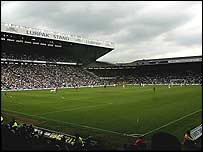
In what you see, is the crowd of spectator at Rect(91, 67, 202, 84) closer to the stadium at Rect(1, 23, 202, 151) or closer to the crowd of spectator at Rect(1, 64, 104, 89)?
the stadium at Rect(1, 23, 202, 151)

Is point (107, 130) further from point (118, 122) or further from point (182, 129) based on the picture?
point (182, 129)

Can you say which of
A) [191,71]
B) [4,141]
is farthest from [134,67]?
[4,141]

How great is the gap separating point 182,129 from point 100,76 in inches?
2766

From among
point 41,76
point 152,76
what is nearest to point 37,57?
point 41,76

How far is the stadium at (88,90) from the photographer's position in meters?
16.0

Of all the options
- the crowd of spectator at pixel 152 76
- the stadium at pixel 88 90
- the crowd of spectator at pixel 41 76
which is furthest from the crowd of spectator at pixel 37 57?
the crowd of spectator at pixel 152 76

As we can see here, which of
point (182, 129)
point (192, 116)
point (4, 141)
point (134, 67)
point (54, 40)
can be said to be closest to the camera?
point (4, 141)

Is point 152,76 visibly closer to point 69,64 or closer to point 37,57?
point 69,64

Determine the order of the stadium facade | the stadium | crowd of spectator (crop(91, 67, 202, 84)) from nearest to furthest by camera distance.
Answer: the stadium, the stadium facade, crowd of spectator (crop(91, 67, 202, 84))

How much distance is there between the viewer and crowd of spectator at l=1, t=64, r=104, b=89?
179 ft

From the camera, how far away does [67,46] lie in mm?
71812

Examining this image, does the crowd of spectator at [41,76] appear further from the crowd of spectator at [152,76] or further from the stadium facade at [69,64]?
the crowd of spectator at [152,76]

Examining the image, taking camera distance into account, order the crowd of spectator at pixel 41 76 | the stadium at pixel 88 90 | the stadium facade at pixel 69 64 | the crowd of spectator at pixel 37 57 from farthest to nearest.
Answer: the crowd of spectator at pixel 37 57
the stadium facade at pixel 69 64
the crowd of spectator at pixel 41 76
the stadium at pixel 88 90

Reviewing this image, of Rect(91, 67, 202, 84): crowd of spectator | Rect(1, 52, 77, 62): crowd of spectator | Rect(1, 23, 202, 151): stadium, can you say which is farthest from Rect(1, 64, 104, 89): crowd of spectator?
Rect(91, 67, 202, 84): crowd of spectator
